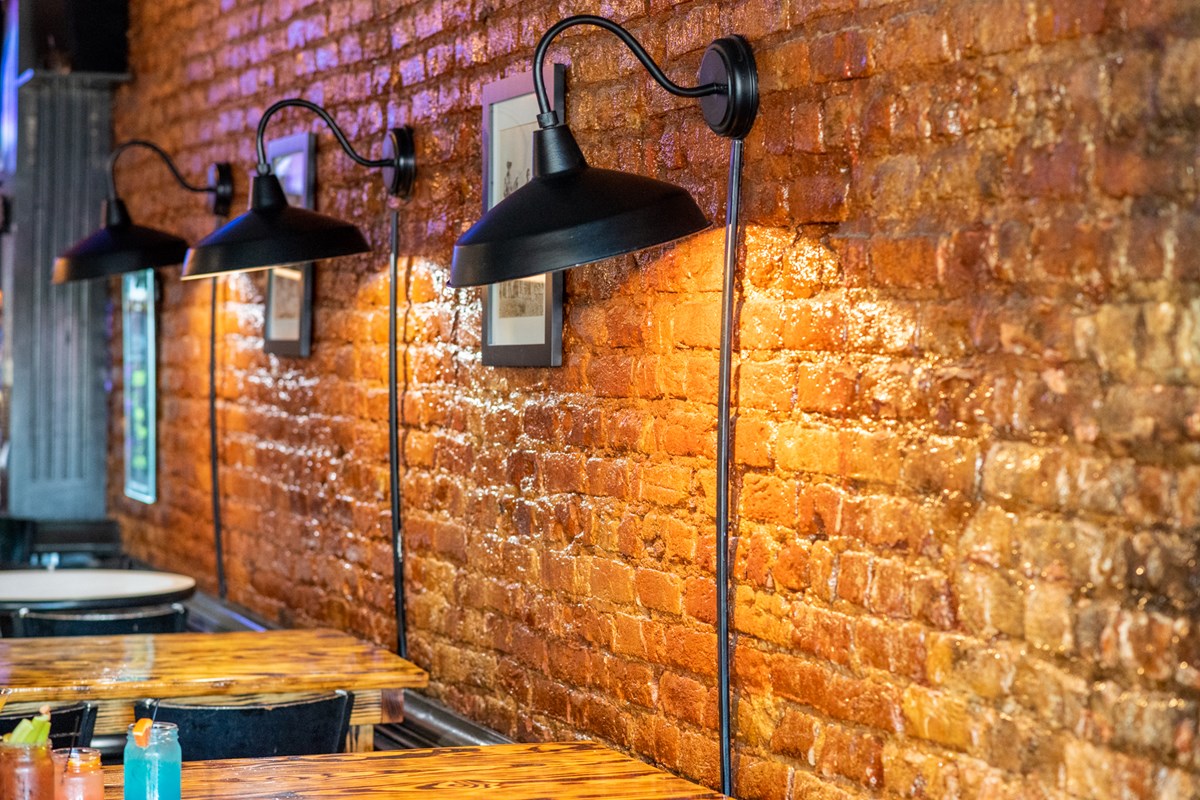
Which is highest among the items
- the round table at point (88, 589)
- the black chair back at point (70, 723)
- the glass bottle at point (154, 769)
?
the glass bottle at point (154, 769)

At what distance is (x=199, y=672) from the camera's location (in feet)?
11.5

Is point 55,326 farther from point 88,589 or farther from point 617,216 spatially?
point 617,216

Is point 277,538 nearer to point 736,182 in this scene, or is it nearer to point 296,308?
point 296,308

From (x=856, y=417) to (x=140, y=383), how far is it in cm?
463

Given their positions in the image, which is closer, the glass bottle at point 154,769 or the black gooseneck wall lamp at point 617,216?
the black gooseneck wall lamp at point 617,216

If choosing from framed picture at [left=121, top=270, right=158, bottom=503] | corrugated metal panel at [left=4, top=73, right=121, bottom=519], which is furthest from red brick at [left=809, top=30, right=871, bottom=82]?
A: corrugated metal panel at [left=4, top=73, right=121, bottom=519]

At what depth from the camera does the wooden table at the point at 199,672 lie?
11.0 ft

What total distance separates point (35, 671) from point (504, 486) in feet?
3.79

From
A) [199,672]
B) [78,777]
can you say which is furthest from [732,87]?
[199,672]

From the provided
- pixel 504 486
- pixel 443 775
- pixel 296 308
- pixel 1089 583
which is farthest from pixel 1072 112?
pixel 296 308

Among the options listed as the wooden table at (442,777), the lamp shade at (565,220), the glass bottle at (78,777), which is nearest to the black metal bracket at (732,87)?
the lamp shade at (565,220)

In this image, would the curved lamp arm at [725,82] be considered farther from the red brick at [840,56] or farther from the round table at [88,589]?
the round table at [88,589]

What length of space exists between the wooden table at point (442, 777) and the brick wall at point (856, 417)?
0.41 ft

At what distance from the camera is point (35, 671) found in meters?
3.49
